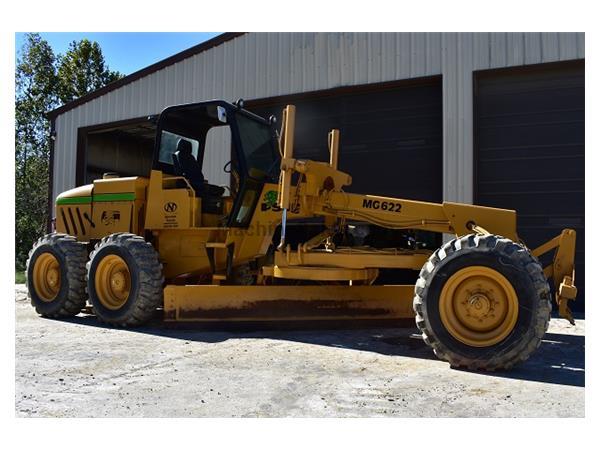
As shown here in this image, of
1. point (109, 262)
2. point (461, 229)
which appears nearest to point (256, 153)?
point (109, 262)

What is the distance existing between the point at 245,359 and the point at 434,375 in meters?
1.83

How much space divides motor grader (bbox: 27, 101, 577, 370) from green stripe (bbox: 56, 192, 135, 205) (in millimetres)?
20

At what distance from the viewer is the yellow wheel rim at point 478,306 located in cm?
490

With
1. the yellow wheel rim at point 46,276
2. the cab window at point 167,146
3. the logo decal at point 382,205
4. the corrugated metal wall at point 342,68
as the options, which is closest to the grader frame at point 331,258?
the logo decal at point 382,205

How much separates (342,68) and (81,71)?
2046 centimetres

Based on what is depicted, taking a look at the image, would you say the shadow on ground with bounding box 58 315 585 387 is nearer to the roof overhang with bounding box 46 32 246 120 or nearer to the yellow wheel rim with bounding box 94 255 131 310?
the yellow wheel rim with bounding box 94 255 131 310

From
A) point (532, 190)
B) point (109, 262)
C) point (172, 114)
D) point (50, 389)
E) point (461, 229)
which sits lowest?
point (50, 389)

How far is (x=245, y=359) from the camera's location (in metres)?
5.31

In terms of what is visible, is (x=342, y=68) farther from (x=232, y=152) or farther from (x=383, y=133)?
(x=232, y=152)

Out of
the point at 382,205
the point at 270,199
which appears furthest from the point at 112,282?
the point at 382,205

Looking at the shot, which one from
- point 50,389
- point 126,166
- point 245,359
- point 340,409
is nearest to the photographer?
point 340,409

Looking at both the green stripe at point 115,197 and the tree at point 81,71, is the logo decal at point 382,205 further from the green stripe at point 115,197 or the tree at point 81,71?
the tree at point 81,71

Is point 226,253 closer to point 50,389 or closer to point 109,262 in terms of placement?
point 109,262

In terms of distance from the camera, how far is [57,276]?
26.8 feet
